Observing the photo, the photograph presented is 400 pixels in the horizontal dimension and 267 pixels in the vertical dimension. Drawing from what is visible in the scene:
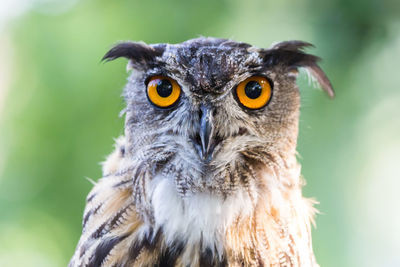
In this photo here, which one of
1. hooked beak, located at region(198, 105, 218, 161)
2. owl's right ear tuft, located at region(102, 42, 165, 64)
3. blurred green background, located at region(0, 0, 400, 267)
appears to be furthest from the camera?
blurred green background, located at region(0, 0, 400, 267)

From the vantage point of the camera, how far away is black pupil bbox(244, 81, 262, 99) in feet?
3.52

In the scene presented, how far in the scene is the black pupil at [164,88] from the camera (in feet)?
3.53

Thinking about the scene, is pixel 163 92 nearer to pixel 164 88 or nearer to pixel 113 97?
pixel 164 88

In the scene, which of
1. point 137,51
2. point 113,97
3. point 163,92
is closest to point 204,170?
point 163,92

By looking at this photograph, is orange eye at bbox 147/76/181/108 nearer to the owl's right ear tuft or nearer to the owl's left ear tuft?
the owl's right ear tuft

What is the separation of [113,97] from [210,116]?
273 cm

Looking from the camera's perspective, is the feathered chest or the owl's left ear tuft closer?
the feathered chest

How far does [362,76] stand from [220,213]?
7.23 ft

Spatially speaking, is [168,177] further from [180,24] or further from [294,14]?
[180,24]

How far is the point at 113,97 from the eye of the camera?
3.62 meters

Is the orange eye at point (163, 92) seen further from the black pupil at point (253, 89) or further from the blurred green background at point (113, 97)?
the blurred green background at point (113, 97)

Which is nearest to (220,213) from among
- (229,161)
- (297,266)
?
(229,161)

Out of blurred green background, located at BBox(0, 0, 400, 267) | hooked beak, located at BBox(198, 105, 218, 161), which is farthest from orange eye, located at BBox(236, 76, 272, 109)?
blurred green background, located at BBox(0, 0, 400, 267)

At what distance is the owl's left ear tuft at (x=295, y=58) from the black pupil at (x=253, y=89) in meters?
0.09
